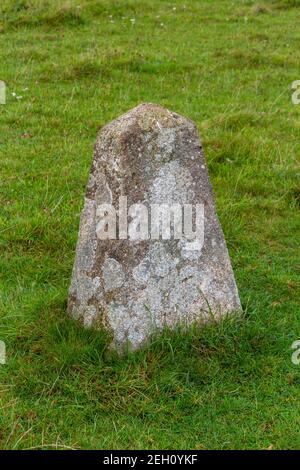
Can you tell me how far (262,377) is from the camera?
4.77 meters

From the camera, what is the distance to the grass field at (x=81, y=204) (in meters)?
4.44

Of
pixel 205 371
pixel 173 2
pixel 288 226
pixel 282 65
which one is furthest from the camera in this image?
pixel 173 2

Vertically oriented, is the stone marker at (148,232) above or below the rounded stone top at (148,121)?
below

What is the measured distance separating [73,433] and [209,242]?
1549 millimetres

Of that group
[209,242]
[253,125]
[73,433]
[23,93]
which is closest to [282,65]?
[253,125]

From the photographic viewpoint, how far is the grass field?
444 centimetres

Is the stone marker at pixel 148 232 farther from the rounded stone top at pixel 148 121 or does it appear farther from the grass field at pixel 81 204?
the grass field at pixel 81 204

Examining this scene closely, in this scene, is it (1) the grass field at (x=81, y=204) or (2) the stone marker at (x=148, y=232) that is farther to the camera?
(2) the stone marker at (x=148, y=232)

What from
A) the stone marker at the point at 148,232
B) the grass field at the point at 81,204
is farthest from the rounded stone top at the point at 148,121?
the grass field at the point at 81,204

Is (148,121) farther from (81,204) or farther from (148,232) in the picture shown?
(81,204)

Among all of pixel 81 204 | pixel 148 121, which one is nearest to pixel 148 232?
pixel 148 121

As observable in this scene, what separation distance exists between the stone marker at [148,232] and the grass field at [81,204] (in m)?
0.18

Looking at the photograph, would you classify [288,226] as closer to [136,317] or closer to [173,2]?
[136,317]
